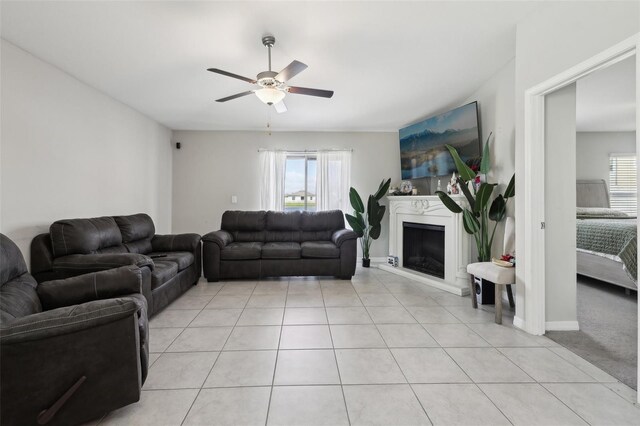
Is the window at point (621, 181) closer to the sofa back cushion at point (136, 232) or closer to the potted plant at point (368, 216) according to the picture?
the potted plant at point (368, 216)

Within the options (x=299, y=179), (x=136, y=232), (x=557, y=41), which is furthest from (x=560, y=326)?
(x=136, y=232)

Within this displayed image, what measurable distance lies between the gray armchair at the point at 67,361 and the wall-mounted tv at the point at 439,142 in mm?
3747

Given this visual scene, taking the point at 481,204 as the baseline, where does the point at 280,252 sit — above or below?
below

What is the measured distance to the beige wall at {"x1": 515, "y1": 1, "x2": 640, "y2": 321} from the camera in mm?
1616

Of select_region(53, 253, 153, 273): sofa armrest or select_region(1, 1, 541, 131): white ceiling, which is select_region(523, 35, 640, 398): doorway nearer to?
select_region(1, 1, 541, 131): white ceiling

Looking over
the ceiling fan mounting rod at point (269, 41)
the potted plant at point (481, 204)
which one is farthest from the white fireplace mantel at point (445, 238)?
the ceiling fan mounting rod at point (269, 41)

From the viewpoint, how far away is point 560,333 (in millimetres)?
2273

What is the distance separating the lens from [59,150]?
2.74 meters

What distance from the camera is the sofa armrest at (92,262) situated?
92.4 inches

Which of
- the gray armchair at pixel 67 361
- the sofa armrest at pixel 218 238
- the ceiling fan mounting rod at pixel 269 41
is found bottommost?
the gray armchair at pixel 67 361

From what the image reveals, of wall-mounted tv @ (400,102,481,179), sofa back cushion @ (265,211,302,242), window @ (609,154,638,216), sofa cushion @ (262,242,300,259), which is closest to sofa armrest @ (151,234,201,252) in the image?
sofa cushion @ (262,242,300,259)

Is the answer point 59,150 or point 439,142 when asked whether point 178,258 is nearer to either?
point 59,150

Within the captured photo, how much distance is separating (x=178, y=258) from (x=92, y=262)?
2.96ft

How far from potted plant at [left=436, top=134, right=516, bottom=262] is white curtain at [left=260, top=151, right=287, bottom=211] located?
2.97 metres
